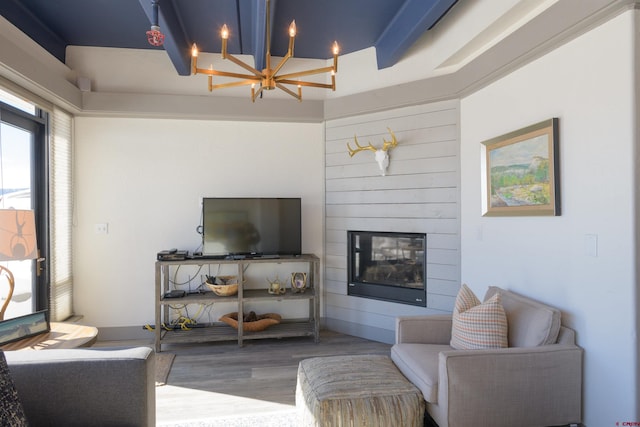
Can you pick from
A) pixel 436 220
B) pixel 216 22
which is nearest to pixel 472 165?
pixel 436 220

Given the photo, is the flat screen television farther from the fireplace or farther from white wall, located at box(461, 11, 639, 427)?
white wall, located at box(461, 11, 639, 427)

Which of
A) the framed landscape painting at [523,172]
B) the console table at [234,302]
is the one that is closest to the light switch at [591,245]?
the framed landscape painting at [523,172]

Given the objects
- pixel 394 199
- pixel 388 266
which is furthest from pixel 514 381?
pixel 394 199

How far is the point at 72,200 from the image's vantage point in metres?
3.68

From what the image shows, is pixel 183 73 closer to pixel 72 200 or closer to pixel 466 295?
pixel 72 200

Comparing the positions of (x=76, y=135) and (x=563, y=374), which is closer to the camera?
(x=563, y=374)

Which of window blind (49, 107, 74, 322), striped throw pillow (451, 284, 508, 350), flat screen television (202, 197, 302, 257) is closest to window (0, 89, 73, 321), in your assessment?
window blind (49, 107, 74, 322)

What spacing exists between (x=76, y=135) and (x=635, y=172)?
457cm

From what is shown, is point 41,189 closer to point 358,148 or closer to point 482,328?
point 358,148

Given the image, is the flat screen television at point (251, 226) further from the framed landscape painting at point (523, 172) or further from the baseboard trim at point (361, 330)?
the framed landscape painting at point (523, 172)

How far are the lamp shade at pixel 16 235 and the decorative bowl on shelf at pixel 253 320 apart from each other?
1977 millimetres

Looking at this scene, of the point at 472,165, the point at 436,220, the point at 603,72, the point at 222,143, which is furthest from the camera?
the point at 222,143

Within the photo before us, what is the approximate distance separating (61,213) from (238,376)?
238 cm

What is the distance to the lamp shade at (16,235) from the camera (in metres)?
1.90
